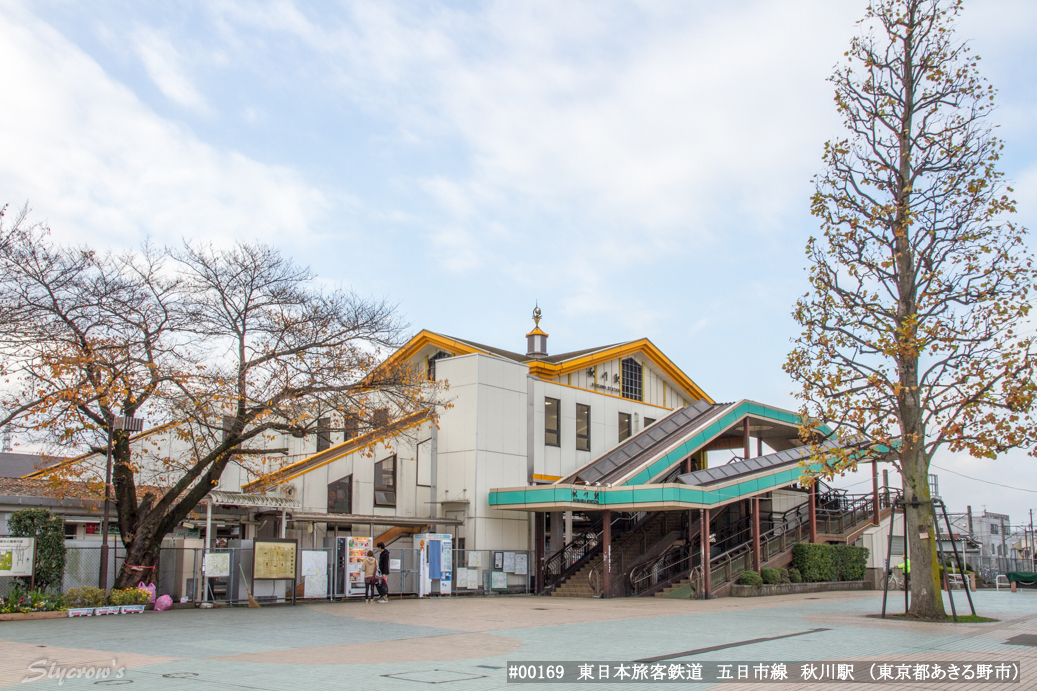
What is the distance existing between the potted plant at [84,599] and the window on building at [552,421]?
17533 mm

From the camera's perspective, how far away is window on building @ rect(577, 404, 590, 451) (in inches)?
1375

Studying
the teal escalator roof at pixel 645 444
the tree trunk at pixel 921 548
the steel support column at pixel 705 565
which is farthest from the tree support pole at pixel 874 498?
the tree trunk at pixel 921 548

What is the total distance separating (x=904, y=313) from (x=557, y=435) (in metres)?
17.0

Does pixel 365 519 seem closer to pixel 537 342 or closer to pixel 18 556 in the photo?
pixel 18 556

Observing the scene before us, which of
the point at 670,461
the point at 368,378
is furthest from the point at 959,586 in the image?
the point at 368,378

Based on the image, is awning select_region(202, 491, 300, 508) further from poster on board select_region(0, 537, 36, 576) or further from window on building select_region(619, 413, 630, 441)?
window on building select_region(619, 413, 630, 441)

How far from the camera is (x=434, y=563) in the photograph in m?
27.0

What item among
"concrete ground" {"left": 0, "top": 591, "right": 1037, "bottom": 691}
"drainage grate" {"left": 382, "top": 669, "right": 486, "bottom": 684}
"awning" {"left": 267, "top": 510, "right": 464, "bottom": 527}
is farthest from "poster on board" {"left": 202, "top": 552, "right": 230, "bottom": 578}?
"drainage grate" {"left": 382, "top": 669, "right": 486, "bottom": 684}

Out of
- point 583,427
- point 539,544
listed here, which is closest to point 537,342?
point 583,427

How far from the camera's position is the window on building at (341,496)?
1101 inches

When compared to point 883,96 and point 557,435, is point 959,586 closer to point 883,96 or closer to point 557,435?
point 557,435

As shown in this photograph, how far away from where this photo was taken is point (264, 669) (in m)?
10.5

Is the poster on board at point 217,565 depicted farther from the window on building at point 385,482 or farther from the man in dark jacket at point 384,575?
Answer: the window on building at point 385,482

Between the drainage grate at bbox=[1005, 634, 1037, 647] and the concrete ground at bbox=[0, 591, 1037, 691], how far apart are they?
0.15 metres
